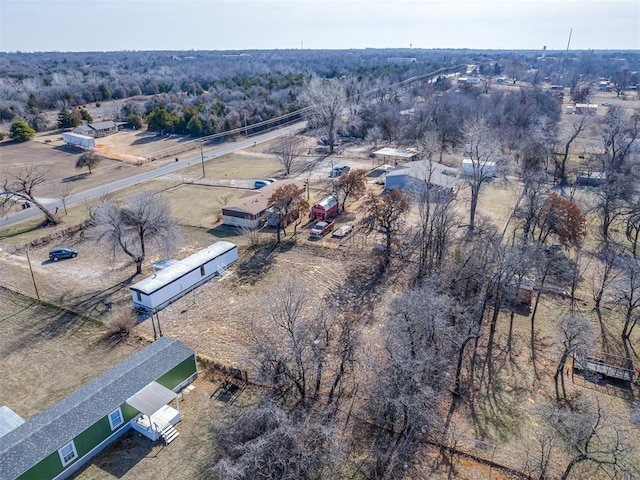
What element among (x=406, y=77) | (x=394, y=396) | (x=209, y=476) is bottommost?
(x=209, y=476)

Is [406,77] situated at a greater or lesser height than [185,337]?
greater

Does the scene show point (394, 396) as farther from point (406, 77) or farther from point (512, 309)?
point (406, 77)

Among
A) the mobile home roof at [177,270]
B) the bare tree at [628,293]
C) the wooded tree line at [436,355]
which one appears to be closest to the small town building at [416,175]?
the wooded tree line at [436,355]

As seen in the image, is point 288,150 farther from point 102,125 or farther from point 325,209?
point 102,125

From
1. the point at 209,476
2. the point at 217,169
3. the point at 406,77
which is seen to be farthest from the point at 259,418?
the point at 406,77

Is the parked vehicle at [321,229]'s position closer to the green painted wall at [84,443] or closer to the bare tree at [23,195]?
the green painted wall at [84,443]

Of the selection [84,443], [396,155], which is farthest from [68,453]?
[396,155]
